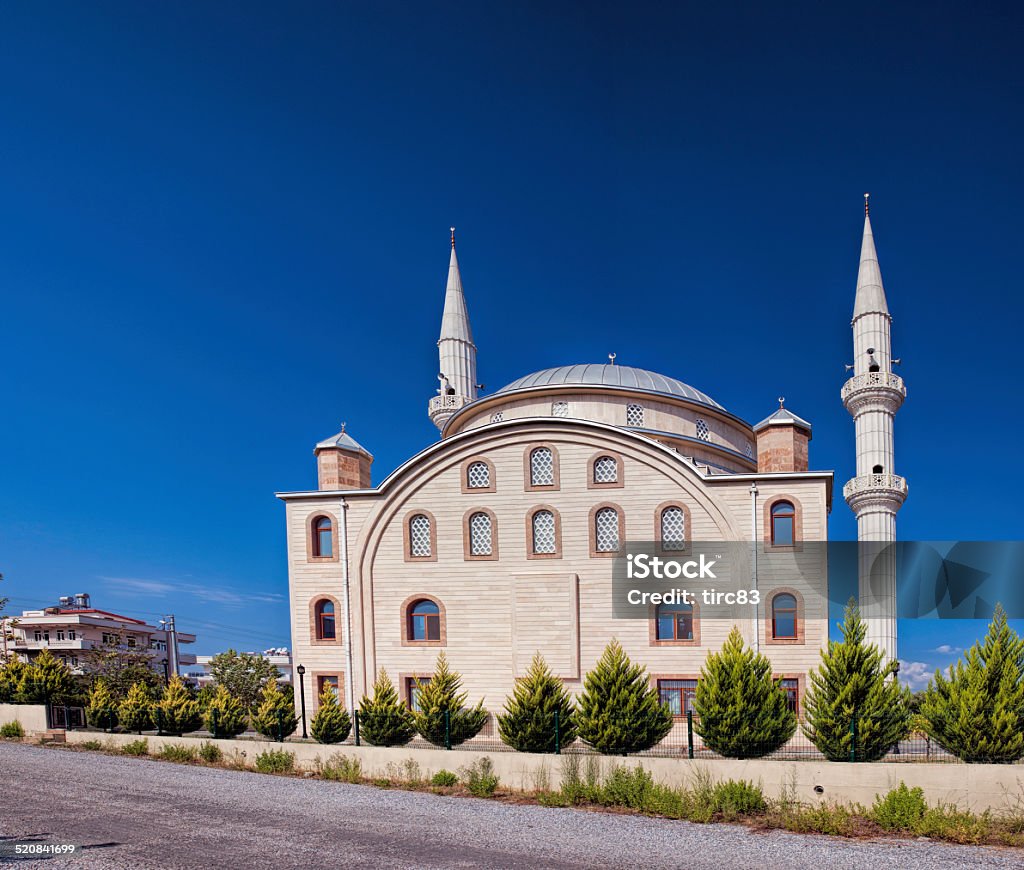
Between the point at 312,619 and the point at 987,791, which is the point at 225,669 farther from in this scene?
the point at 987,791

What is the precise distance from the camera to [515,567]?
21.0 meters

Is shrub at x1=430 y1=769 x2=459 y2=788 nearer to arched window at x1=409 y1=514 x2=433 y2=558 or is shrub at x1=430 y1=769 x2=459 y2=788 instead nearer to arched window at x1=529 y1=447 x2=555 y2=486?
arched window at x1=409 y1=514 x2=433 y2=558

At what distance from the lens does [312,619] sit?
22.0m

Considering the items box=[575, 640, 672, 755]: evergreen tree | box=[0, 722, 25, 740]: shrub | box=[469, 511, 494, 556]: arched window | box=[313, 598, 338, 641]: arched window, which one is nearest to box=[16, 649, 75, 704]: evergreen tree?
box=[0, 722, 25, 740]: shrub

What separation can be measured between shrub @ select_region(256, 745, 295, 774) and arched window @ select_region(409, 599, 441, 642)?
5.30 metres

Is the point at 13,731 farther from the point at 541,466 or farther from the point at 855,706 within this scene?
the point at 855,706

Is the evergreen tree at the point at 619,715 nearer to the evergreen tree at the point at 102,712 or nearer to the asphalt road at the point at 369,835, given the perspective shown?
the asphalt road at the point at 369,835

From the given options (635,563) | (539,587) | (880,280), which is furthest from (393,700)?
(880,280)

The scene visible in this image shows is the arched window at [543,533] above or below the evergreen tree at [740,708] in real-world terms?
above

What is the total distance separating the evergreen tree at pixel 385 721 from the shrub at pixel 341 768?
1.11m

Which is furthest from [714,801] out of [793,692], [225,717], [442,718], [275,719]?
[225,717]

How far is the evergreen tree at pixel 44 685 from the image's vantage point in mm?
23259

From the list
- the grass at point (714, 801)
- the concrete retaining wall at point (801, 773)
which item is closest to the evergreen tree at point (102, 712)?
the grass at point (714, 801)

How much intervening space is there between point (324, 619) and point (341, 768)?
640cm
